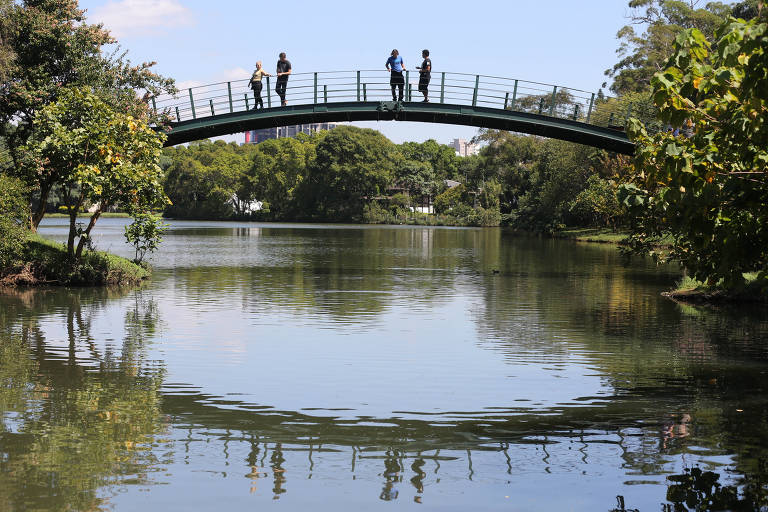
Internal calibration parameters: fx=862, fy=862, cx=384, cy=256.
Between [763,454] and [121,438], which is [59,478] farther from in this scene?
[763,454]

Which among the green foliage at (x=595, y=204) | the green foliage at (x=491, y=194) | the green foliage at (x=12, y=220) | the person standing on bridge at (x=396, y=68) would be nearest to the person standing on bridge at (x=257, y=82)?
the person standing on bridge at (x=396, y=68)

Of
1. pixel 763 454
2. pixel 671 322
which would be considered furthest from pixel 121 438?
pixel 671 322

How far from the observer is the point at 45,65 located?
3241cm

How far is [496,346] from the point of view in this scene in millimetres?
18875

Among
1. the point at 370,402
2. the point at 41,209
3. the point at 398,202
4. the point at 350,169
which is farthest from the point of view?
the point at 398,202

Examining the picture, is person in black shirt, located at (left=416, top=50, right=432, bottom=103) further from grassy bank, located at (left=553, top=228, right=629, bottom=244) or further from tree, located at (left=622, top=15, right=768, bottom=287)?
grassy bank, located at (left=553, top=228, right=629, bottom=244)

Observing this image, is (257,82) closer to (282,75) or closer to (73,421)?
(282,75)

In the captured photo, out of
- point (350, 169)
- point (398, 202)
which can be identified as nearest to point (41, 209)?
point (350, 169)

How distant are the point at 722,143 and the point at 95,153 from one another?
68.7 ft

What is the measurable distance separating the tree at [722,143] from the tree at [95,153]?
18562mm

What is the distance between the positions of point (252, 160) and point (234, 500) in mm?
155913

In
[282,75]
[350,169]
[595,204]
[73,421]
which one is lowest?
[73,421]

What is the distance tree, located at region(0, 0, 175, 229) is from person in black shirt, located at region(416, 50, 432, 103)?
11.3 m

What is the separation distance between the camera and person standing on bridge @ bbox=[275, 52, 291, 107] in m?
35.2
